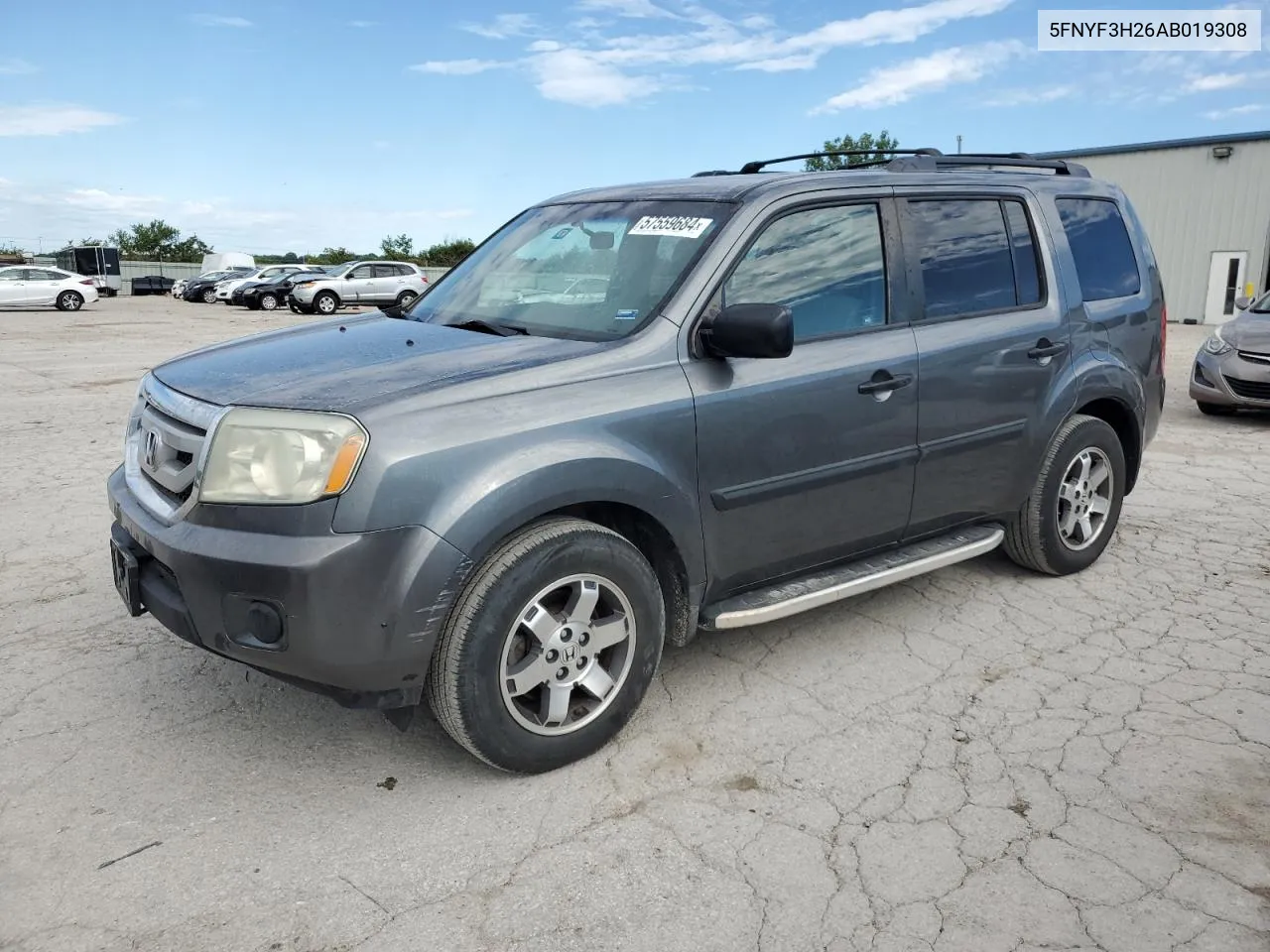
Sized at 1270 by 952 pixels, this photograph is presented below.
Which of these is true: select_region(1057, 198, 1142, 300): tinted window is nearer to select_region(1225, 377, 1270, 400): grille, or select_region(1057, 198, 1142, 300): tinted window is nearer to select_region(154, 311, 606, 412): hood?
select_region(154, 311, 606, 412): hood

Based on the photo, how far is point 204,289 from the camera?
43031 millimetres

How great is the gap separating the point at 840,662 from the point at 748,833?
1274 millimetres

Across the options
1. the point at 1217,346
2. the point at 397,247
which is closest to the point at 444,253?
the point at 397,247

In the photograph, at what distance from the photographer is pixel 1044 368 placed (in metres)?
4.44

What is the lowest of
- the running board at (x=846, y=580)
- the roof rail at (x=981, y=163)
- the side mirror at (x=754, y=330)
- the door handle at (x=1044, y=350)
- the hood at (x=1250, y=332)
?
the running board at (x=846, y=580)

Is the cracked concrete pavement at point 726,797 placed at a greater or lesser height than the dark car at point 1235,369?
lesser

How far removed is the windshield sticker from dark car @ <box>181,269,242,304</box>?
→ 4217 centimetres

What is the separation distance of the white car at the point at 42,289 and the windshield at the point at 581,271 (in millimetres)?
32299

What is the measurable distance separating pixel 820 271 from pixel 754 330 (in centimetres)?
73

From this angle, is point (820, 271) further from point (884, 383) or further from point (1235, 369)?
point (1235, 369)

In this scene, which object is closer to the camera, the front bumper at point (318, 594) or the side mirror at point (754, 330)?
the front bumper at point (318, 594)

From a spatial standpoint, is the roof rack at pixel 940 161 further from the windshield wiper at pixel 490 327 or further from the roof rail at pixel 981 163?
the windshield wiper at pixel 490 327

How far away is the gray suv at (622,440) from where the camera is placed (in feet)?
9.12

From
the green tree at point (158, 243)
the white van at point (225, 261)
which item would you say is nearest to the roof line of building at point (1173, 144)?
the white van at point (225, 261)
